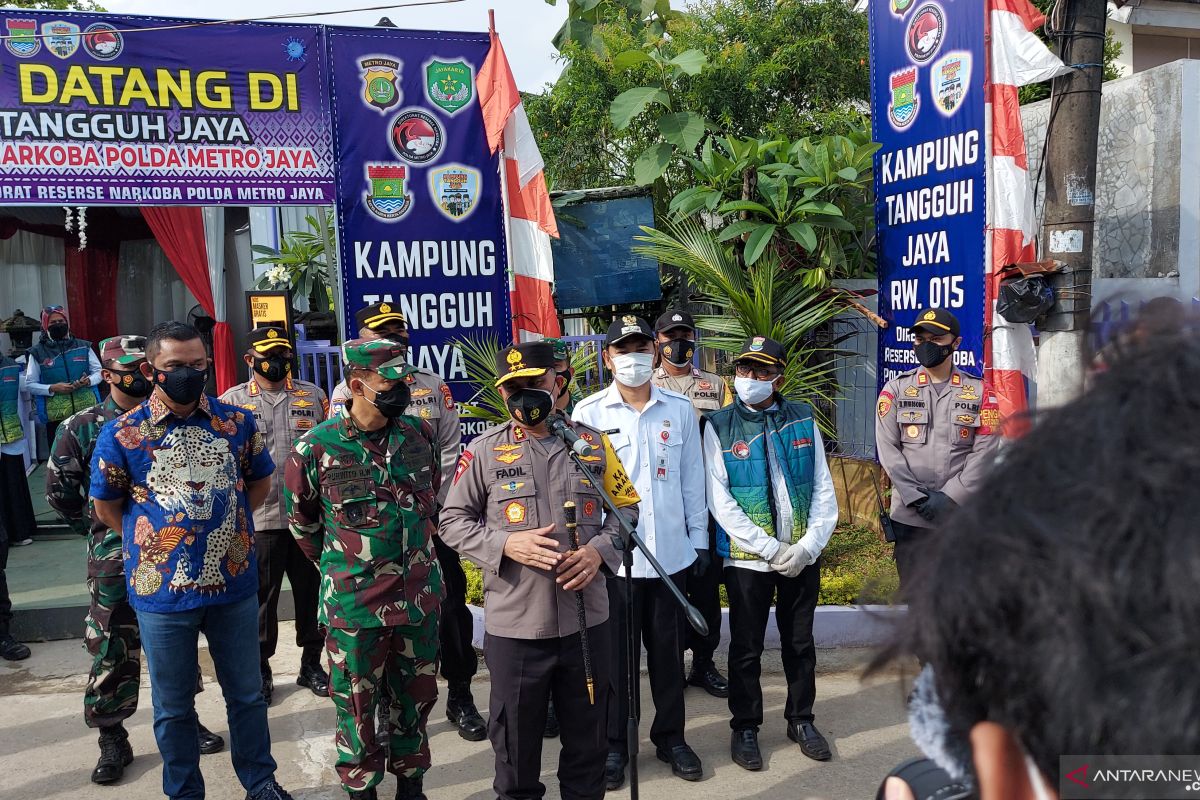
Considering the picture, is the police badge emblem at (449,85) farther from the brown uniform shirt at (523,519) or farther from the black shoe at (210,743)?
the black shoe at (210,743)

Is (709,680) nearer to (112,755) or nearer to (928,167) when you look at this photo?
(112,755)

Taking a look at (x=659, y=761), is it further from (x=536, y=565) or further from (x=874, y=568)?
(x=874, y=568)

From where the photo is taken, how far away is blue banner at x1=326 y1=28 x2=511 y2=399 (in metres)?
6.82

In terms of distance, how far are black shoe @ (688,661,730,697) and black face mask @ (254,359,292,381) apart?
294 cm

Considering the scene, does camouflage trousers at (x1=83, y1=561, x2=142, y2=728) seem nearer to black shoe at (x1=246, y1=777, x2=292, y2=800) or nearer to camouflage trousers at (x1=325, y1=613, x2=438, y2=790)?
black shoe at (x1=246, y1=777, x2=292, y2=800)

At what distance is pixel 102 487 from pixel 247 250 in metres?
9.81

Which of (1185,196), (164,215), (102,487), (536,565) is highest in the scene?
(164,215)

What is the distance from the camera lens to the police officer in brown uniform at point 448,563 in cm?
461

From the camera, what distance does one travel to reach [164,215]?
11.0m

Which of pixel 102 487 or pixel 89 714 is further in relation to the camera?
pixel 89 714

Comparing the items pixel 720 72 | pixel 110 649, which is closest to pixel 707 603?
pixel 110 649

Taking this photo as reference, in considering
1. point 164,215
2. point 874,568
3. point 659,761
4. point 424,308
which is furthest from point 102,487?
point 164,215

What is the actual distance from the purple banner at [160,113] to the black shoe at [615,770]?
15.3ft

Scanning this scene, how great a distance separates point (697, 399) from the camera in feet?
18.0
